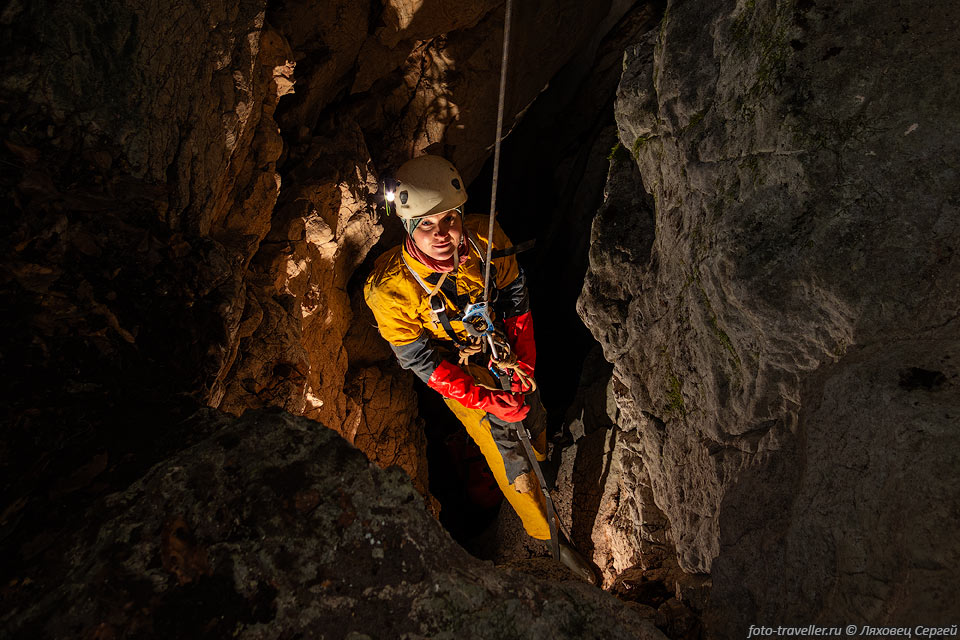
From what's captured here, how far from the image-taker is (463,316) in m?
4.63

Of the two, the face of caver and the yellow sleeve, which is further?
the yellow sleeve

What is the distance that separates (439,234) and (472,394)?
1.59m

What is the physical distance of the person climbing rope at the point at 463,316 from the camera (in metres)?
4.29

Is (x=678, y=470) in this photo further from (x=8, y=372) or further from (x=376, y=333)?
(x=376, y=333)

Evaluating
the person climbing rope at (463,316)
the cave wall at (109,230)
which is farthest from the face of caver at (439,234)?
the cave wall at (109,230)

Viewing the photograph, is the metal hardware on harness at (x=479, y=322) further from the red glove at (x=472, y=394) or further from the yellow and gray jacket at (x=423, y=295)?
the red glove at (x=472, y=394)

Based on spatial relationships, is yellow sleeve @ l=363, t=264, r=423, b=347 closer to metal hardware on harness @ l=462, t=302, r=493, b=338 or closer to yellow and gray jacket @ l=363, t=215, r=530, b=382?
yellow and gray jacket @ l=363, t=215, r=530, b=382

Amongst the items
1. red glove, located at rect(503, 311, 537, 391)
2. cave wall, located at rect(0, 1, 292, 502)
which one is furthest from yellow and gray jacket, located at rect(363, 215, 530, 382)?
cave wall, located at rect(0, 1, 292, 502)

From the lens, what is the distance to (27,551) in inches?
71.4

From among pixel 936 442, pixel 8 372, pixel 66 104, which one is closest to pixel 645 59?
pixel 936 442

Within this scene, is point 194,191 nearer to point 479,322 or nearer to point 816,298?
point 479,322

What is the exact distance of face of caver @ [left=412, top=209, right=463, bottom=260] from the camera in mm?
4285

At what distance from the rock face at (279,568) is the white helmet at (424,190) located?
99.8 inches

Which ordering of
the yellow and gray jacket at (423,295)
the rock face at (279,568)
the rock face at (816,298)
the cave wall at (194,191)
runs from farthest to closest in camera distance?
the yellow and gray jacket at (423,295) → the cave wall at (194,191) → the rock face at (816,298) → the rock face at (279,568)
